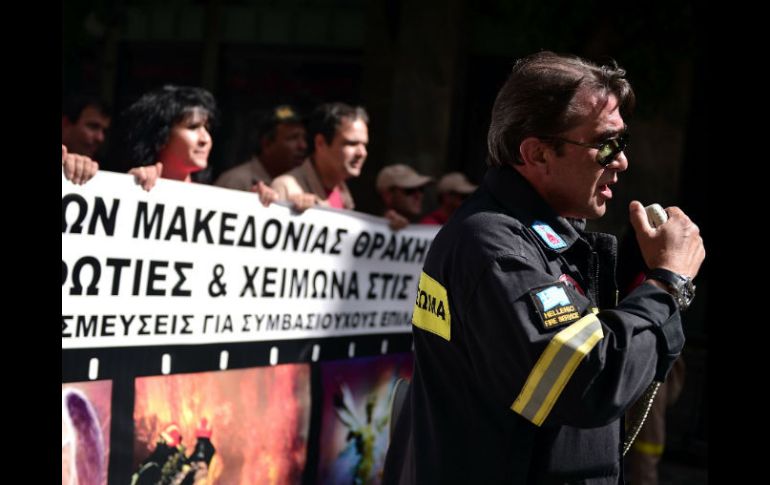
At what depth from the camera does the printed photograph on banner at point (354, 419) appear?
193 inches

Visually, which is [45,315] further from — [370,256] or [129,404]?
[370,256]

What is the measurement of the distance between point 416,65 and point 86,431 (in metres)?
7.97

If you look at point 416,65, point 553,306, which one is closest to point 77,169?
point 553,306

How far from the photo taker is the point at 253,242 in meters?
4.43

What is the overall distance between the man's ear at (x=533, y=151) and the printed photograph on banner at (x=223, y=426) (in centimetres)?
221

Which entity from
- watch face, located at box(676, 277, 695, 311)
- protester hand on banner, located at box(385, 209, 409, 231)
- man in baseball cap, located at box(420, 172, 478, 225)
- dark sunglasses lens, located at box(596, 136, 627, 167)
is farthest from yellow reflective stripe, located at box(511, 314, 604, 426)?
man in baseball cap, located at box(420, 172, 478, 225)

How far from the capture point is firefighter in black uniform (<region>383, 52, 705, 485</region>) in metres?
2.01

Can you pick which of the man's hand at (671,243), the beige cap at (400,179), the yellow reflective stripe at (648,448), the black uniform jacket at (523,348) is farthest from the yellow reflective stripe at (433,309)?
the beige cap at (400,179)

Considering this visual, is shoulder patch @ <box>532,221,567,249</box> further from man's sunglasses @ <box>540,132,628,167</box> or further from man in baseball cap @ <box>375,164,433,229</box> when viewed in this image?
man in baseball cap @ <box>375,164,433,229</box>

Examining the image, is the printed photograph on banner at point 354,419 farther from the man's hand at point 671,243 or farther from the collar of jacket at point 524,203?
the man's hand at point 671,243

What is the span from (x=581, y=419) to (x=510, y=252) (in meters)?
0.36

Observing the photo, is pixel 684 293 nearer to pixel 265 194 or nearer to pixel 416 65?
pixel 265 194

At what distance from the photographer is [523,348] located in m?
2.01

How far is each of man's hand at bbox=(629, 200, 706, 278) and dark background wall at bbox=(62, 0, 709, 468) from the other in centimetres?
568
